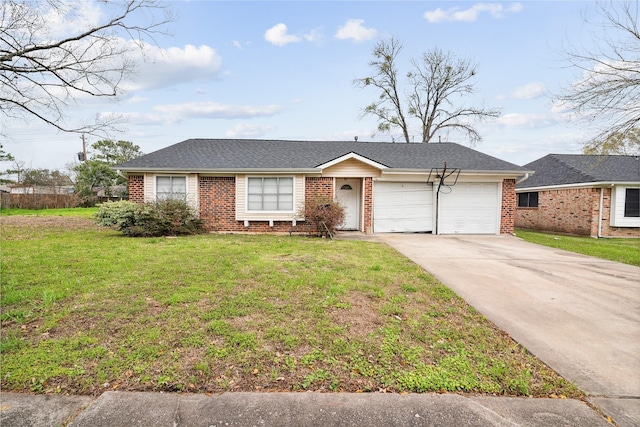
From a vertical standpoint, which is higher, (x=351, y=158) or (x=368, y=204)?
(x=351, y=158)

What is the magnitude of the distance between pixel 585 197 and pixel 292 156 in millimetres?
13259

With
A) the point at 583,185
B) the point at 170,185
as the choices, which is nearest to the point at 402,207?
the point at 583,185

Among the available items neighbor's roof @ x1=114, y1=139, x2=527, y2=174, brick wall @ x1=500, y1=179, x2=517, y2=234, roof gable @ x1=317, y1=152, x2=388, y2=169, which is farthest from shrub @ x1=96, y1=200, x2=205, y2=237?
brick wall @ x1=500, y1=179, x2=517, y2=234

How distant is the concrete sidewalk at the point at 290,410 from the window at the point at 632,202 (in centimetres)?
1633

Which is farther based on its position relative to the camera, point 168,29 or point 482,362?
point 168,29

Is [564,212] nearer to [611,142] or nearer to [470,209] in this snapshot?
[470,209]

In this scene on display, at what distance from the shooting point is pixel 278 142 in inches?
596

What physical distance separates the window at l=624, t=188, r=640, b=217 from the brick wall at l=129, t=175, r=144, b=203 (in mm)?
20187

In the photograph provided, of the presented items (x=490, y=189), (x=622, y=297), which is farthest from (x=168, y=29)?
(x=490, y=189)

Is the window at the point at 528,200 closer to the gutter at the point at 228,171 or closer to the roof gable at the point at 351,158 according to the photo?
the roof gable at the point at 351,158

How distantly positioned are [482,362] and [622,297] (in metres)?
3.97

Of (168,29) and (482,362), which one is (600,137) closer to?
(482,362)

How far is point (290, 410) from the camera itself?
7.63ft

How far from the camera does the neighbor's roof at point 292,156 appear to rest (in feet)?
39.0
